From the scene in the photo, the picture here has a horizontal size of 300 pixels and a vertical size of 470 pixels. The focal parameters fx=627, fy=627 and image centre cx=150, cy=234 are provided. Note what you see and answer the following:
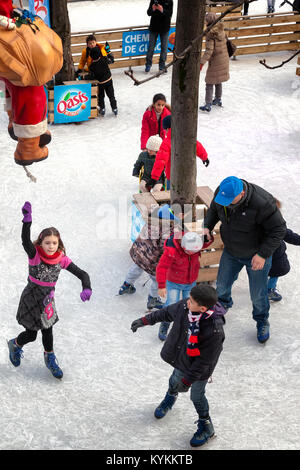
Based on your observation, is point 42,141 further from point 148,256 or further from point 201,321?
point 148,256

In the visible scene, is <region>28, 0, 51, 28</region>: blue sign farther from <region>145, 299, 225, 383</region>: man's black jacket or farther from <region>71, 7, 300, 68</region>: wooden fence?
<region>145, 299, 225, 383</region>: man's black jacket

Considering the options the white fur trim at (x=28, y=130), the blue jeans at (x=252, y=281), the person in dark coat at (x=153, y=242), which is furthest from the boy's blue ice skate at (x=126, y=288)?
the white fur trim at (x=28, y=130)

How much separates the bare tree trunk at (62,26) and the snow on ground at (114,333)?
99 centimetres

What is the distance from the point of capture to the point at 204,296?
4.25 meters

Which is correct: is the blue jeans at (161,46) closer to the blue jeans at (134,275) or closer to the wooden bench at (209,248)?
the wooden bench at (209,248)

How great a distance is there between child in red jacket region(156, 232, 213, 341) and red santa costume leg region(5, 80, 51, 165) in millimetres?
2212

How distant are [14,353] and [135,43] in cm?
928

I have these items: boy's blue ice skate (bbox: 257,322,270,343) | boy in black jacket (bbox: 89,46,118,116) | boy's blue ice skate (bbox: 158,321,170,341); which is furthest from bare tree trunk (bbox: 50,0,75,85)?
boy's blue ice skate (bbox: 257,322,270,343)

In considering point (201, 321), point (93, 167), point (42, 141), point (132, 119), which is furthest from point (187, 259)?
point (132, 119)

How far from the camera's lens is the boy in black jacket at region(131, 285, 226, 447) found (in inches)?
171

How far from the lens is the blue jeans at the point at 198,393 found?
4.59 meters

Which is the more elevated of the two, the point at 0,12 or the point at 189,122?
the point at 0,12

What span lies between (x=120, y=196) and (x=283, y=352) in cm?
361
